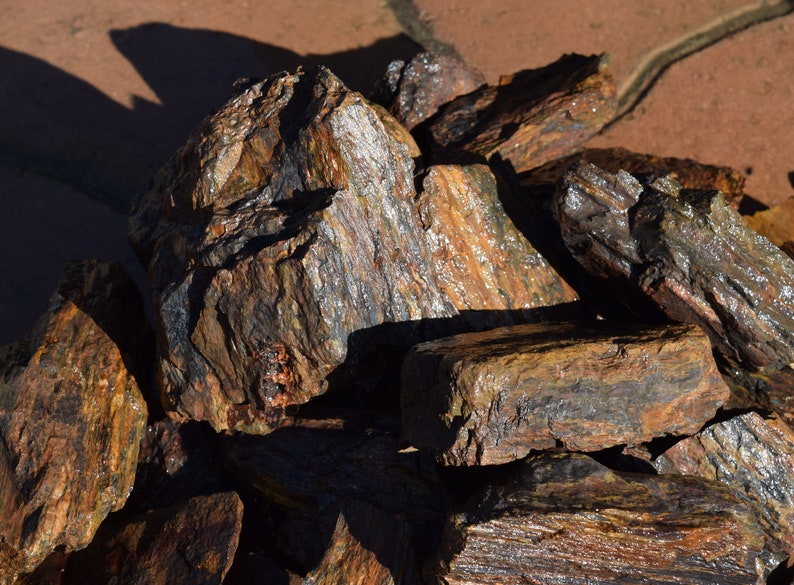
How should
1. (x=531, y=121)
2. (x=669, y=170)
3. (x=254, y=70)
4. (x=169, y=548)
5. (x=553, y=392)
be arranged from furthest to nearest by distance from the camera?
(x=254, y=70) < (x=669, y=170) < (x=531, y=121) < (x=169, y=548) < (x=553, y=392)

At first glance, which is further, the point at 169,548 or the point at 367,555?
the point at 169,548

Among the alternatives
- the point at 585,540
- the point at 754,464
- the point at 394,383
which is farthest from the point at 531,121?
the point at 585,540

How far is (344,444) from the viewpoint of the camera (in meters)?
3.21

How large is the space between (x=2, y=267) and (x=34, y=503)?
4.61ft

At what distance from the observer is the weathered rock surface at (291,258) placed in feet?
9.65

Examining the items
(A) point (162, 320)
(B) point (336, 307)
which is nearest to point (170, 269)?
(A) point (162, 320)

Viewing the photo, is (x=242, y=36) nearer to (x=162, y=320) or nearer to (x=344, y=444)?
(x=162, y=320)

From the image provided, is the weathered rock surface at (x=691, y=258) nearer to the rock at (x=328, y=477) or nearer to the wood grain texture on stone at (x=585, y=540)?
the wood grain texture on stone at (x=585, y=540)

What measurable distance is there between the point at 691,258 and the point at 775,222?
121cm

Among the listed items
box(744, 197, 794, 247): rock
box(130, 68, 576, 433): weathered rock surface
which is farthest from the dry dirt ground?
box(130, 68, 576, 433): weathered rock surface

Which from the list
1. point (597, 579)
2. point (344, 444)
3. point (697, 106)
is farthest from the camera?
point (697, 106)

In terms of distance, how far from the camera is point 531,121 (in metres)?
3.89

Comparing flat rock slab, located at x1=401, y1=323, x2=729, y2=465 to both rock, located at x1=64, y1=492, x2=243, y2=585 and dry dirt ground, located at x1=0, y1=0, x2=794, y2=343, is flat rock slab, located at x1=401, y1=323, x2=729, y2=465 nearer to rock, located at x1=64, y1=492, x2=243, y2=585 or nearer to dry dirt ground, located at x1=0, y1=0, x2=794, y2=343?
rock, located at x1=64, y1=492, x2=243, y2=585

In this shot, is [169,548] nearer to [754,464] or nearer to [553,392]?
[553,392]
